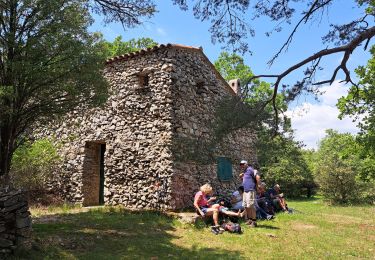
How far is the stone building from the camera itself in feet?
32.3

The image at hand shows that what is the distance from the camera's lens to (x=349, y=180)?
1612cm

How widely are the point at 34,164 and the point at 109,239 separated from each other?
643cm

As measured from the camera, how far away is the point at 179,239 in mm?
6992

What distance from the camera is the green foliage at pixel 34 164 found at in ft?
37.5

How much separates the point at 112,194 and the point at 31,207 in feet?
9.22

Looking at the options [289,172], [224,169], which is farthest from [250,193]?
[289,172]

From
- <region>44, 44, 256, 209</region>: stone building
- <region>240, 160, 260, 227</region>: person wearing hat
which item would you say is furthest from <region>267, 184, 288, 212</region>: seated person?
<region>240, 160, 260, 227</region>: person wearing hat

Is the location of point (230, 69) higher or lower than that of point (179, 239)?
higher

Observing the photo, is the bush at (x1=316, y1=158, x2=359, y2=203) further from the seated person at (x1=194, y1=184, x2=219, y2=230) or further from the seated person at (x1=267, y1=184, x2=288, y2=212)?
the seated person at (x1=194, y1=184, x2=219, y2=230)

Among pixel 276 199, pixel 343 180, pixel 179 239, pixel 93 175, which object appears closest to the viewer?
pixel 179 239

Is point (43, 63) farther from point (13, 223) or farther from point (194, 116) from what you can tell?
point (194, 116)

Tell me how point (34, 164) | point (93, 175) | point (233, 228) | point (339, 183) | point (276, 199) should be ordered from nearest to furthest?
point (233, 228) < point (276, 199) < point (34, 164) < point (93, 175) < point (339, 183)

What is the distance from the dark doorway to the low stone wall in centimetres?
614

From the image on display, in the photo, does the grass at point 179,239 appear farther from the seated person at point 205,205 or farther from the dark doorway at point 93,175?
the dark doorway at point 93,175
